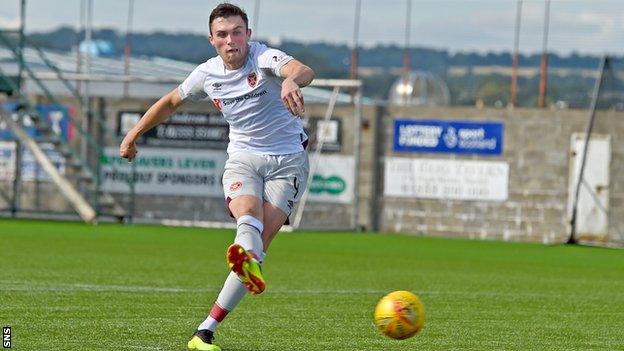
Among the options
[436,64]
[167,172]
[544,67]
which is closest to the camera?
[167,172]

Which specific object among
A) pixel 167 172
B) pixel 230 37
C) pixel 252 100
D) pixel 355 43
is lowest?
pixel 167 172

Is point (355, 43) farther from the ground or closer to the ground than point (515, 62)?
farther from the ground

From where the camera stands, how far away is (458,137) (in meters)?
31.8

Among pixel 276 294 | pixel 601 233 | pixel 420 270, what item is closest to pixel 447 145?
pixel 601 233

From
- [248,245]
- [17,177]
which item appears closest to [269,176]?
[248,245]

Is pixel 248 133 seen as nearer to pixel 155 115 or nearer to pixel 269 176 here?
pixel 269 176

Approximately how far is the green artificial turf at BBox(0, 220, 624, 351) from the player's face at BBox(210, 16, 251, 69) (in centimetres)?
188

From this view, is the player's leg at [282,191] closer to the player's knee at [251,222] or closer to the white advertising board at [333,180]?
the player's knee at [251,222]

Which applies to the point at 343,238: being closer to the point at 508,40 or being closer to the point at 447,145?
the point at 447,145

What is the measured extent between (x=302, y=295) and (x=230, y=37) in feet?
16.3

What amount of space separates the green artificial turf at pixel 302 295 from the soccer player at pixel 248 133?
29.9 inches

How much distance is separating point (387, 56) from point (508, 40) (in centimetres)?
303

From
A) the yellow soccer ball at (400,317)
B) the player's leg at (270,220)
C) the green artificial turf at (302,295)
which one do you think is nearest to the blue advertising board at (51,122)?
the green artificial turf at (302,295)

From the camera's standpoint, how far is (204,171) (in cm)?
3247
